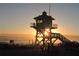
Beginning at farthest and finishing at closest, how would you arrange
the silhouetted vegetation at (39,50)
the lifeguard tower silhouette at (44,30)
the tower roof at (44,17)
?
the lifeguard tower silhouette at (44,30) → the tower roof at (44,17) → the silhouetted vegetation at (39,50)

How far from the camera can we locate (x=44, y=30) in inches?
457

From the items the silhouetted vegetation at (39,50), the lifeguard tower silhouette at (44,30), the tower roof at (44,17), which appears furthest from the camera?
the lifeguard tower silhouette at (44,30)

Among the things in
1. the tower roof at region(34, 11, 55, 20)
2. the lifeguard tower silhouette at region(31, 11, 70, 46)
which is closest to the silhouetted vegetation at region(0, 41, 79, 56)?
the lifeguard tower silhouette at region(31, 11, 70, 46)

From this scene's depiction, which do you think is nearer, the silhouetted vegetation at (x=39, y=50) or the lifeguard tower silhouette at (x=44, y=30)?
the silhouetted vegetation at (x=39, y=50)

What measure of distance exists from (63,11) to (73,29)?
1.92 feet

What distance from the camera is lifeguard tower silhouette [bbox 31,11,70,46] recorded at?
36.9 feet

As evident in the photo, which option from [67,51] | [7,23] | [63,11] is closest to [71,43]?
[67,51]

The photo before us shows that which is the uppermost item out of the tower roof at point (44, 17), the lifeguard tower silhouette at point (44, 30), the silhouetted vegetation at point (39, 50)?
the tower roof at point (44, 17)

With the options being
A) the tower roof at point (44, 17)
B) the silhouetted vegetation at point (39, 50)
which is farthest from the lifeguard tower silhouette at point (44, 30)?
the silhouetted vegetation at point (39, 50)

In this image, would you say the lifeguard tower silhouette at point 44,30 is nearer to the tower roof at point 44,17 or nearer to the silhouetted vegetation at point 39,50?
the tower roof at point 44,17

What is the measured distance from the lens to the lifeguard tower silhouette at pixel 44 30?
36.9ft

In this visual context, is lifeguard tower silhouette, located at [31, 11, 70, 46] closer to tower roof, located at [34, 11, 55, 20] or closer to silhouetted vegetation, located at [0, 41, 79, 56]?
tower roof, located at [34, 11, 55, 20]
